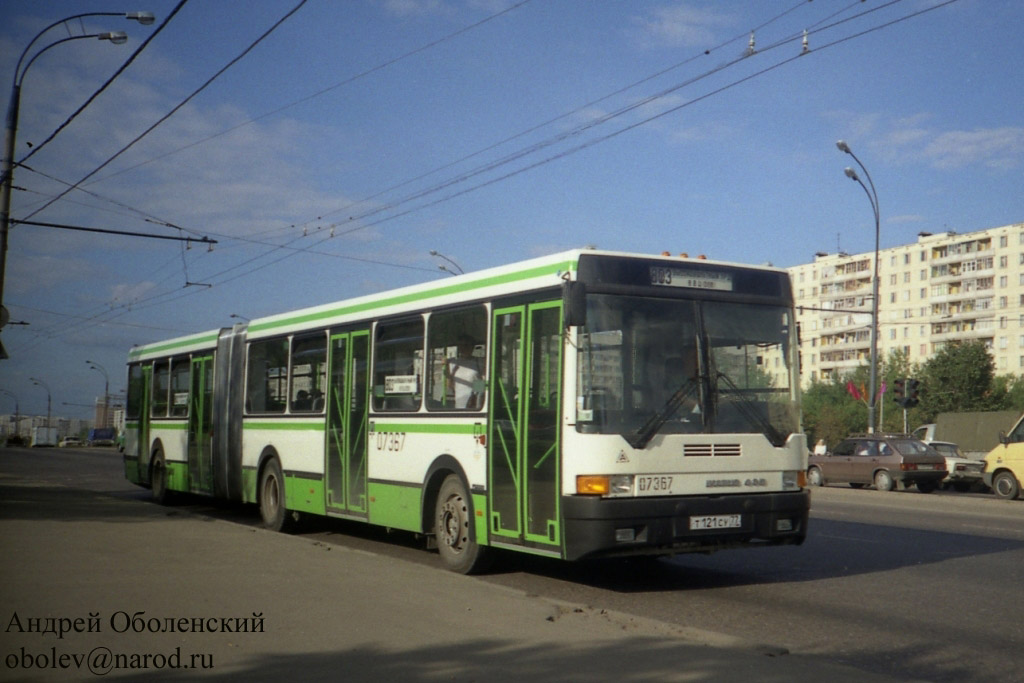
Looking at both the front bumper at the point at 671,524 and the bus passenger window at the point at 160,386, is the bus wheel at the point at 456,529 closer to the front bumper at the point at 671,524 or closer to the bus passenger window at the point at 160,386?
the front bumper at the point at 671,524

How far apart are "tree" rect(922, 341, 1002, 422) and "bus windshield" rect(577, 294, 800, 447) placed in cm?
8364

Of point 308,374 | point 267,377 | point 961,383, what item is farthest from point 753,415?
point 961,383

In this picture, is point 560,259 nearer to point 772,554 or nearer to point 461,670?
point 461,670

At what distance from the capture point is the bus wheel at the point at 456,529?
10.7 metres

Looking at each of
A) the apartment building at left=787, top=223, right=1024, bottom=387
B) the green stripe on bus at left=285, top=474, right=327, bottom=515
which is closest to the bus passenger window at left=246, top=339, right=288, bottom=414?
the green stripe on bus at left=285, top=474, right=327, bottom=515

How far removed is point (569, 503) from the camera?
A: 9.22 meters

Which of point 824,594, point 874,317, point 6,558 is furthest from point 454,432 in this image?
point 874,317

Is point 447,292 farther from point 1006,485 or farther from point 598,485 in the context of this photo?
point 1006,485

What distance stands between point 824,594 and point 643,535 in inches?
74.7

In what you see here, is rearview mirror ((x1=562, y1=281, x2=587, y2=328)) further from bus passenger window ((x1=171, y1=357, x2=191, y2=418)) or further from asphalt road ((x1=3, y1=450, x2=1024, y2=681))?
bus passenger window ((x1=171, y1=357, x2=191, y2=418))

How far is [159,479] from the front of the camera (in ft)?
69.6

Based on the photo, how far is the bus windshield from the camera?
936cm

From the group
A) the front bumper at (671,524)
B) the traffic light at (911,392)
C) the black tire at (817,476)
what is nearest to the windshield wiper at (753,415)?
the front bumper at (671,524)

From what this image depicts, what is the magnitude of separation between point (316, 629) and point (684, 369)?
4.06 meters
